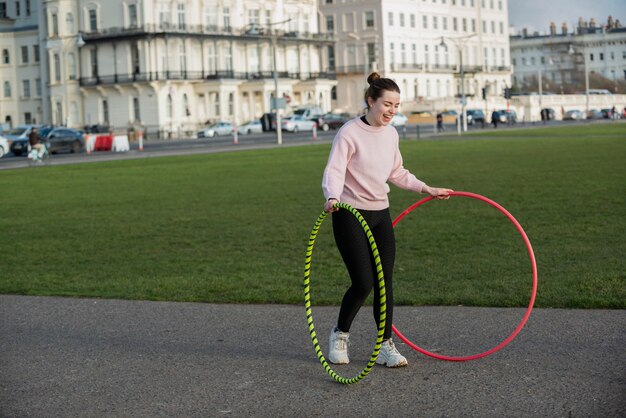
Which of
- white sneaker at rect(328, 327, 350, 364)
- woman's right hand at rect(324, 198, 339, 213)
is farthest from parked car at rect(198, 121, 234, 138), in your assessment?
woman's right hand at rect(324, 198, 339, 213)

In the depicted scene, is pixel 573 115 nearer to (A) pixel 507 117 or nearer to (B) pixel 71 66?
(A) pixel 507 117

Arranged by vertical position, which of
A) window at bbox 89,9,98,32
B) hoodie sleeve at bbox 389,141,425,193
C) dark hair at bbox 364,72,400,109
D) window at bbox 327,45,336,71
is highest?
window at bbox 89,9,98,32

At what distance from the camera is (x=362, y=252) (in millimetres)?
7914

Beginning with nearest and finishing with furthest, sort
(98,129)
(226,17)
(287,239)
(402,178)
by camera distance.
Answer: (402,178) → (287,239) → (98,129) → (226,17)

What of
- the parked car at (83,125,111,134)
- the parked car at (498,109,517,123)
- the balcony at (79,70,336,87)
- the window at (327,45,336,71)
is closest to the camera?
the parked car at (83,125,111,134)

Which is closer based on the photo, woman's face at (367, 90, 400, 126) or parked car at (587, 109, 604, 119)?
woman's face at (367, 90, 400, 126)

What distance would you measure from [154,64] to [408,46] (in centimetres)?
3933

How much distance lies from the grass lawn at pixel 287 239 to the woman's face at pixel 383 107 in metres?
3.19

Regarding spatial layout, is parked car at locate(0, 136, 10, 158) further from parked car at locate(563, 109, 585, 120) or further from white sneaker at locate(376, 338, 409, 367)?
parked car at locate(563, 109, 585, 120)

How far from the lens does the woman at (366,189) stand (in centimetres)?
786

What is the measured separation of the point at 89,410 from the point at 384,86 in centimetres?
272

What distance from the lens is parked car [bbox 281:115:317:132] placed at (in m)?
90.5

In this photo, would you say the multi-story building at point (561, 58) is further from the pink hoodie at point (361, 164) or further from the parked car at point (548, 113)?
the pink hoodie at point (361, 164)

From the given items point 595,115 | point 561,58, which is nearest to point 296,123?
point 595,115
